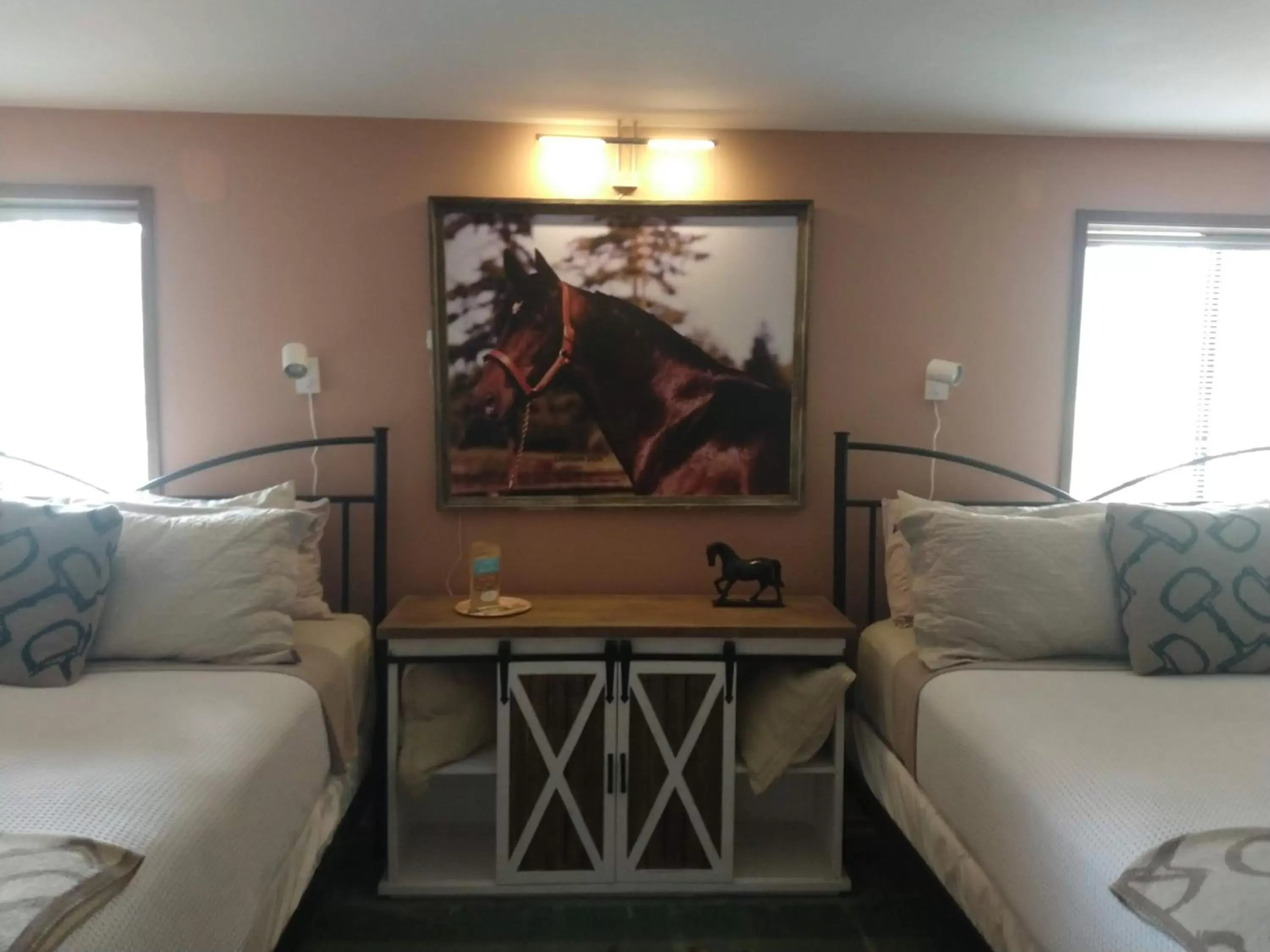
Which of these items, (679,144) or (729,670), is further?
(679,144)

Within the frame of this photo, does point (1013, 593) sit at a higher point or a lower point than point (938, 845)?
higher

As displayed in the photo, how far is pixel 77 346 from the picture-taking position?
2.73 metres

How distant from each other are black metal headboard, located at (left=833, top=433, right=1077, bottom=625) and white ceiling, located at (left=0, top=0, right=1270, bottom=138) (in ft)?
3.18

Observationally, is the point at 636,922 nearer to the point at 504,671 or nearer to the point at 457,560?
the point at 504,671

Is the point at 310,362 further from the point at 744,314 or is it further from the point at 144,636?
the point at 744,314

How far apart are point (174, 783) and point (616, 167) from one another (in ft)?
6.53

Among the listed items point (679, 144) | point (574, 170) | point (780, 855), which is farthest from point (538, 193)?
point (780, 855)

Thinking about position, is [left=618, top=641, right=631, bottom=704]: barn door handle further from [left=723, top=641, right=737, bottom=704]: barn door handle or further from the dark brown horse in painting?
the dark brown horse in painting

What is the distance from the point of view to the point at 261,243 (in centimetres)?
268

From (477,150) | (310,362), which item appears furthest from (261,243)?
(477,150)

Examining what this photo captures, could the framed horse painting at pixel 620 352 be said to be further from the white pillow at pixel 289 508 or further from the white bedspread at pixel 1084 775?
the white bedspread at pixel 1084 775

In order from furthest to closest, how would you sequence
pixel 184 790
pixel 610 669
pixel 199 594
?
pixel 610 669
pixel 199 594
pixel 184 790

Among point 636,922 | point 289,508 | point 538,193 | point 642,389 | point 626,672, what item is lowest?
point 636,922

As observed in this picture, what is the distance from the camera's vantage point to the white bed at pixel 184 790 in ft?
4.22
